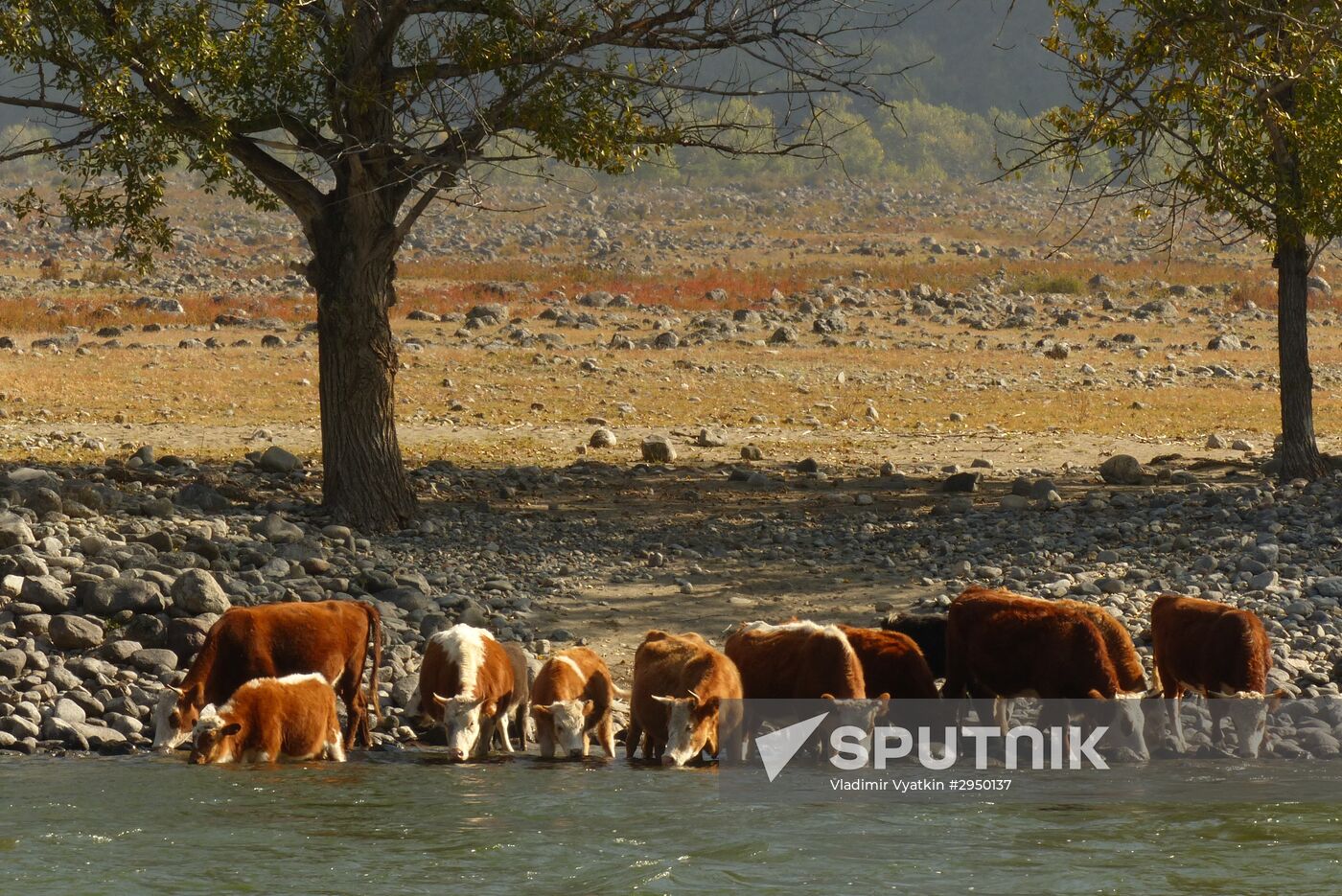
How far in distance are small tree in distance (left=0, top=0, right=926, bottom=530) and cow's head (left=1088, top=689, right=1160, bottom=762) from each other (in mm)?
5722

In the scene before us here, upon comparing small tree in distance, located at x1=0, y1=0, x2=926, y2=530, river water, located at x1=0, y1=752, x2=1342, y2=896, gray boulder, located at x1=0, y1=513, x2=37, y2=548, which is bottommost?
river water, located at x1=0, y1=752, x2=1342, y2=896

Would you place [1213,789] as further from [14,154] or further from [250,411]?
[250,411]

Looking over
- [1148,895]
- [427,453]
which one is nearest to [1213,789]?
[1148,895]

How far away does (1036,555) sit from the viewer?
51.7ft

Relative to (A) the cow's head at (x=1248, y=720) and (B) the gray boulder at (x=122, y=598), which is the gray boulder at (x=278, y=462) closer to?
(B) the gray boulder at (x=122, y=598)

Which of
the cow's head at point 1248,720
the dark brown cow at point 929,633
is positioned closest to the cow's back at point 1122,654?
the cow's head at point 1248,720

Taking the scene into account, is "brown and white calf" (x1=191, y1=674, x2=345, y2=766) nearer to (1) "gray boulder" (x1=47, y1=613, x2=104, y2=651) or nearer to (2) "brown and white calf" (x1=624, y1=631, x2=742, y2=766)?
(2) "brown and white calf" (x1=624, y1=631, x2=742, y2=766)

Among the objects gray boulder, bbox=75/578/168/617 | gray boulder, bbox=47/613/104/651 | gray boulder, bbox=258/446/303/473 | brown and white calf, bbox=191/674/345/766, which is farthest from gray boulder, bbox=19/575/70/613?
gray boulder, bbox=258/446/303/473

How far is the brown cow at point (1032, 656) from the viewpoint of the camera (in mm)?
10703

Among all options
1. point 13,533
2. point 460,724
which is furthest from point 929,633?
point 13,533

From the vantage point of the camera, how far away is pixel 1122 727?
34.6ft

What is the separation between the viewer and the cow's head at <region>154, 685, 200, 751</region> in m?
10.3

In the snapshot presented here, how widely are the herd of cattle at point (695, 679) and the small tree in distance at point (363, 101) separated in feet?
16.5

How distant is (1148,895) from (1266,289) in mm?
46716
